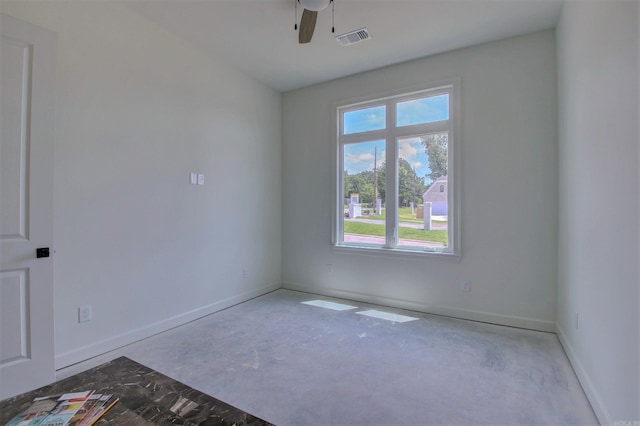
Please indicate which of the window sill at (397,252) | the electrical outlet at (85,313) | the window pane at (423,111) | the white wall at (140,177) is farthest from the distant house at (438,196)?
the electrical outlet at (85,313)

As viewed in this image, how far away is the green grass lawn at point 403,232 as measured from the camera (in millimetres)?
3508

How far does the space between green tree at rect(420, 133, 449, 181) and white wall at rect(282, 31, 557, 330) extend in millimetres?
211

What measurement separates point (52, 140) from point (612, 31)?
3.42 m

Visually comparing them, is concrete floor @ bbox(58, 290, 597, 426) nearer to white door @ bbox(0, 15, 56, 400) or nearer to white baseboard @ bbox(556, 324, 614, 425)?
white baseboard @ bbox(556, 324, 614, 425)

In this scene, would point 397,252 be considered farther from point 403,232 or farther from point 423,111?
point 423,111

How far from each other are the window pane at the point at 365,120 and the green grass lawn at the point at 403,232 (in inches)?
49.6

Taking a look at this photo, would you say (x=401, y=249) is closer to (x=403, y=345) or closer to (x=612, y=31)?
(x=403, y=345)

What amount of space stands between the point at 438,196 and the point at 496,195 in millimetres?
587

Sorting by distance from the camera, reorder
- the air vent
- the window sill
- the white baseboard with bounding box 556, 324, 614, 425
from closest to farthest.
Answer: the white baseboard with bounding box 556, 324, 614, 425, the air vent, the window sill

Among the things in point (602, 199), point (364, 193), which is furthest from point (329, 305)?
point (602, 199)

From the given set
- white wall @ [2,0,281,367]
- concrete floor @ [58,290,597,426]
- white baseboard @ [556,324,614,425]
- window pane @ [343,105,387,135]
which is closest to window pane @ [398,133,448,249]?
window pane @ [343,105,387,135]

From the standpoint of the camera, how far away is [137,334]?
9.05ft

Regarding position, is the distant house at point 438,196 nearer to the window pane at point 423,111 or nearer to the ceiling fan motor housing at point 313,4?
the window pane at point 423,111

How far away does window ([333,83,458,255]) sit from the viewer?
346 centimetres
